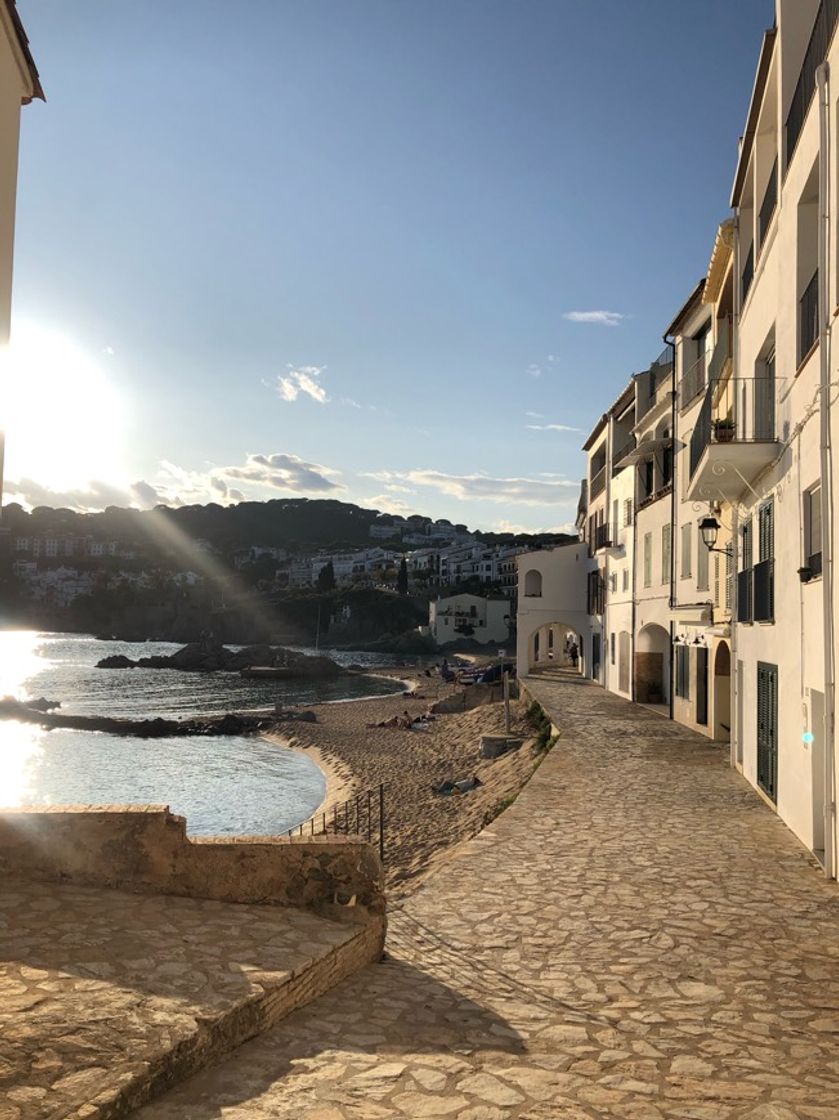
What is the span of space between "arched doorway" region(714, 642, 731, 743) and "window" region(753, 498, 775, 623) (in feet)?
23.1

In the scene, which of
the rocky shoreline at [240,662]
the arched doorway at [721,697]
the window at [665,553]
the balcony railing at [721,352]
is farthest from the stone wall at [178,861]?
the rocky shoreline at [240,662]

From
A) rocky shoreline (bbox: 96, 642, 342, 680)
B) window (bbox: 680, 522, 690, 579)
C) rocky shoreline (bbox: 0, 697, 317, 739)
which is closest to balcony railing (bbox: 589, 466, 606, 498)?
window (bbox: 680, 522, 690, 579)

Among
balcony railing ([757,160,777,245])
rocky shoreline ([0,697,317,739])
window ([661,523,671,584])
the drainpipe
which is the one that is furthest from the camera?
rocky shoreline ([0,697,317,739])

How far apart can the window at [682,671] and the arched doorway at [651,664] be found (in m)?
4.30

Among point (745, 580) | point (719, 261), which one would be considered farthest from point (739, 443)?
point (719, 261)

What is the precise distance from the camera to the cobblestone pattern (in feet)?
14.6

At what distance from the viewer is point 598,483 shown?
134ft

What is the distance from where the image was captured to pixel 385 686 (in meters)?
81.4

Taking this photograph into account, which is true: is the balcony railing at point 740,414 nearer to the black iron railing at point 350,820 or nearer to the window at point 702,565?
the window at point 702,565

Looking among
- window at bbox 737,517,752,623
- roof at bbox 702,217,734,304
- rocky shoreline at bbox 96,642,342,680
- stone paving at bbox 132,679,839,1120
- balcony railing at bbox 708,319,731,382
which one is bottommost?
rocky shoreline at bbox 96,642,342,680

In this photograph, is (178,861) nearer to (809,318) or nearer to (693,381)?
(809,318)

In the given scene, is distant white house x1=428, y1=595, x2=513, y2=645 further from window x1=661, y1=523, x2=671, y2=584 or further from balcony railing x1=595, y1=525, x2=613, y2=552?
window x1=661, y1=523, x2=671, y2=584

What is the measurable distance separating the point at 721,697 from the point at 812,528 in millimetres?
11071

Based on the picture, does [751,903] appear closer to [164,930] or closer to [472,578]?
[164,930]
